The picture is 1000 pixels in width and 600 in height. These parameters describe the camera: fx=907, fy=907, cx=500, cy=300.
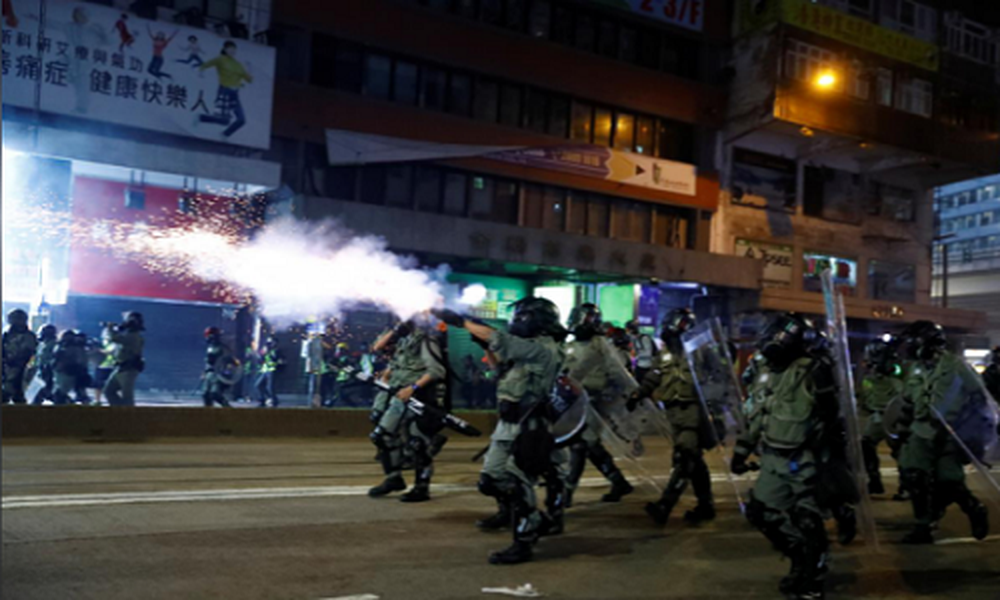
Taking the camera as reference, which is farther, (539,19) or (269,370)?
(539,19)

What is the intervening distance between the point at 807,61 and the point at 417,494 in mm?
26098

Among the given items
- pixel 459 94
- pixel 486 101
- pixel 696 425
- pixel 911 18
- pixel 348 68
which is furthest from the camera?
pixel 911 18

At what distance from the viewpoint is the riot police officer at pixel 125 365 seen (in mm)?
14633

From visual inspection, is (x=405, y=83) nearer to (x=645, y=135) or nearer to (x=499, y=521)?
(x=645, y=135)

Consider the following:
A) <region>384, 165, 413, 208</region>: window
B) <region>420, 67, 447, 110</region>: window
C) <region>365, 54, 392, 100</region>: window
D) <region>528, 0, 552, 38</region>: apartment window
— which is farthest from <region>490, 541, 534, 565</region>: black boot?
<region>528, 0, 552, 38</region>: apartment window

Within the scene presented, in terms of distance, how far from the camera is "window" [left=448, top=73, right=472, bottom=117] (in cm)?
2548

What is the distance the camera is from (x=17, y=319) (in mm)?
14539

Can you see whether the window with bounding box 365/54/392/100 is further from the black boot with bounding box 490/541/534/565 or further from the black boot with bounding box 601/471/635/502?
the black boot with bounding box 490/541/534/565

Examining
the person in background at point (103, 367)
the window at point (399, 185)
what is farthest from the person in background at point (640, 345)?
the window at point (399, 185)

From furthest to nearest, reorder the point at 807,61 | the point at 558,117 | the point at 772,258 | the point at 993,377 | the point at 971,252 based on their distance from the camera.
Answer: the point at 971,252 → the point at 772,258 → the point at 807,61 → the point at 558,117 → the point at 993,377

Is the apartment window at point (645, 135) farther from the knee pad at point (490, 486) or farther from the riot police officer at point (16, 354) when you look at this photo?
the knee pad at point (490, 486)

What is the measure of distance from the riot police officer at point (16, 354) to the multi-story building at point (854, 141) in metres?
22.0

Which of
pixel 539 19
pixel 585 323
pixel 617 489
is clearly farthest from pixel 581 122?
pixel 617 489

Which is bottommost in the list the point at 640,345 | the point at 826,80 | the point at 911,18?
the point at 640,345
